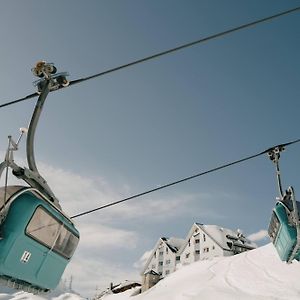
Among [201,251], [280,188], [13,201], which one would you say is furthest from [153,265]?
[13,201]

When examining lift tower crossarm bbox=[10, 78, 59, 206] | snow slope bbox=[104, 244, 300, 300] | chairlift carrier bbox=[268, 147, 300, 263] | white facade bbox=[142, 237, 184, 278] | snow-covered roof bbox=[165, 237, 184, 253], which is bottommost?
lift tower crossarm bbox=[10, 78, 59, 206]

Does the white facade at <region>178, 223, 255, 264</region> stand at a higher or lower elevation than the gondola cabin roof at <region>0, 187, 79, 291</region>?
higher

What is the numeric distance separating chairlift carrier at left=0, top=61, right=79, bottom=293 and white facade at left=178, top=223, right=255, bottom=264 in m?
53.4

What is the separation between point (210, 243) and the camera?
5825cm

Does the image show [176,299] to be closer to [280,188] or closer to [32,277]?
[280,188]

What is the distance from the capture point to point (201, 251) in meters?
59.6

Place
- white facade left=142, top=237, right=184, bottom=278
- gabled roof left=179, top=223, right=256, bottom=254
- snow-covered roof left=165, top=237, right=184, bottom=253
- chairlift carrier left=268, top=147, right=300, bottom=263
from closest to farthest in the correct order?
chairlift carrier left=268, top=147, right=300, bottom=263, gabled roof left=179, top=223, right=256, bottom=254, white facade left=142, top=237, right=184, bottom=278, snow-covered roof left=165, top=237, right=184, bottom=253

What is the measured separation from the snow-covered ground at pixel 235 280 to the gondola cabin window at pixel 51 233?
27.4 m

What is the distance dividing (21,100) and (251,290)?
32563mm

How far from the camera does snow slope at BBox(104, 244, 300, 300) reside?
31.7m

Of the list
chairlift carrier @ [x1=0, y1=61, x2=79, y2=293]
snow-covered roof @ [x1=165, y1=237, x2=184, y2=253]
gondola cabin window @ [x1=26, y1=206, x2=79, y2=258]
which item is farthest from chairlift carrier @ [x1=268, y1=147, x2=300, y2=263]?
snow-covered roof @ [x1=165, y1=237, x2=184, y2=253]

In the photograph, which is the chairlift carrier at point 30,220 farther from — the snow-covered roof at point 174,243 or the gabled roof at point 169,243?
the gabled roof at point 169,243

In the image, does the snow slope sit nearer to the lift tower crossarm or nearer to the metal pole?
the lift tower crossarm

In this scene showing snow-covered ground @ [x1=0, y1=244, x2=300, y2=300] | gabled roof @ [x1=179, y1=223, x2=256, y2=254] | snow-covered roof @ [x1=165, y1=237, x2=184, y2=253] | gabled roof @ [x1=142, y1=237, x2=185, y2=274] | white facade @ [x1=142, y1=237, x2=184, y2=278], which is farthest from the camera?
gabled roof @ [x1=142, y1=237, x2=185, y2=274]
